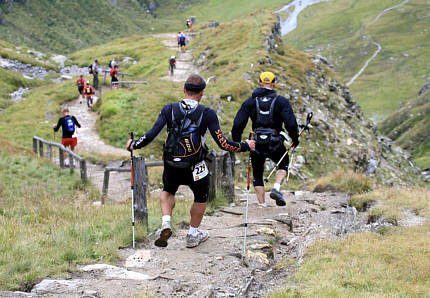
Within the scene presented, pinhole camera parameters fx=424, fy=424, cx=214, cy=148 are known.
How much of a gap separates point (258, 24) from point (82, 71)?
25648mm

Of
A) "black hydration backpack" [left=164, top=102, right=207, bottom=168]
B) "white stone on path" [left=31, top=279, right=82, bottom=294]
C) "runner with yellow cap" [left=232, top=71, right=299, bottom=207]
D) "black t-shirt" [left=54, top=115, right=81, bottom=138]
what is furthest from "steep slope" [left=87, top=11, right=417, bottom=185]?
"white stone on path" [left=31, top=279, right=82, bottom=294]

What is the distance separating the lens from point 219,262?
22.7 ft

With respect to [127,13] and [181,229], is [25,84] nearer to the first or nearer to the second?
[181,229]

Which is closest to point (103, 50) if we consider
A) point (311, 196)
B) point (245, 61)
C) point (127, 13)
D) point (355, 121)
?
point (245, 61)

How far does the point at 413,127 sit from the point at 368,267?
136 metres

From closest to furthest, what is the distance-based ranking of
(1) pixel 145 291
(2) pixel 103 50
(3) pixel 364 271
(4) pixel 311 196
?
1. (1) pixel 145 291
2. (3) pixel 364 271
3. (4) pixel 311 196
4. (2) pixel 103 50

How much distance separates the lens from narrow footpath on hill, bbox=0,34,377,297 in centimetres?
563

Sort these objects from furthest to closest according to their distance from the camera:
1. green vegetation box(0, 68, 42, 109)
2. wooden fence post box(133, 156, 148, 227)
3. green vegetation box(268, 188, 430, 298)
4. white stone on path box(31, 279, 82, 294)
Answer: green vegetation box(0, 68, 42, 109) < wooden fence post box(133, 156, 148, 227) < white stone on path box(31, 279, 82, 294) < green vegetation box(268, 188, 430, 298)

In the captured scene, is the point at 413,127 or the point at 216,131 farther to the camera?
the point at 413,127

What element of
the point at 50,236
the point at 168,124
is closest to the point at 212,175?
the point at 168,124

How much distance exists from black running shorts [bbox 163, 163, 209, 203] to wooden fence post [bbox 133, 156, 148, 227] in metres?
1.07

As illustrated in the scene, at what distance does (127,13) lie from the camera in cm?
16475

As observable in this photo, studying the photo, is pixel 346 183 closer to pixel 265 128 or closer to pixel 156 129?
pixel 265 128

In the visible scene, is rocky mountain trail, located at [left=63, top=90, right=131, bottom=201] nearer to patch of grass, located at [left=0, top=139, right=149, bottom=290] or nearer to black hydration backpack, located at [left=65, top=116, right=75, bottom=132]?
black hydration backpack, located at [left=65, top=116, right=75, bottom=132]
